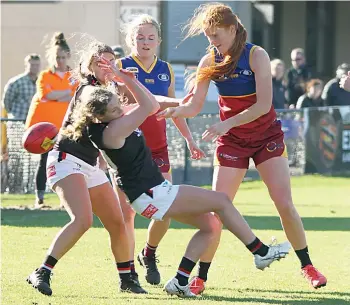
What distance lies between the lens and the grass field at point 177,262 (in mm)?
6908

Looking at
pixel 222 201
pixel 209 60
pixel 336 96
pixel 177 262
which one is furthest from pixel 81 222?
pixel 336 96

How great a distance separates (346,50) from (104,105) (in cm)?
1776

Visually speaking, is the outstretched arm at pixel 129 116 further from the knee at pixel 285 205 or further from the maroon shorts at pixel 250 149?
the knee at pixel 285 205

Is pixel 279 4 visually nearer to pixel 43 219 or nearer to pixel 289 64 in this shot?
pixel 289 64

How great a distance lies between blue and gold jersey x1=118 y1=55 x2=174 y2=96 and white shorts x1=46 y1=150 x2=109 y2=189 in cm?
100

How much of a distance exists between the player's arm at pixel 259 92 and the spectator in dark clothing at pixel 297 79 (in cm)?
1091

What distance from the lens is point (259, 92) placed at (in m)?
6.93

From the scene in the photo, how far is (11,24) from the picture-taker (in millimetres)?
19375

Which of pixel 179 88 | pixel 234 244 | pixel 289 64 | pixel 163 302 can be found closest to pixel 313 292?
pixel 163 302

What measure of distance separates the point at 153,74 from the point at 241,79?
3.21 ft

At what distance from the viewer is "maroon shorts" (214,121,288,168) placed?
7180 mm

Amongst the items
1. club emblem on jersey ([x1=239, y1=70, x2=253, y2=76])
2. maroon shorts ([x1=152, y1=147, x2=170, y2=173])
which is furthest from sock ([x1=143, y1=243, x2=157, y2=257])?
club emblem on jersey ([x1=239, y1=70, x2=253, y2=76])

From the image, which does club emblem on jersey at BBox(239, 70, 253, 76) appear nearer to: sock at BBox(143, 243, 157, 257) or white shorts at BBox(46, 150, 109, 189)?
white shorts at BBox(46, 150, 109, 189)

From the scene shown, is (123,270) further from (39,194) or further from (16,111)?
(16,111)
